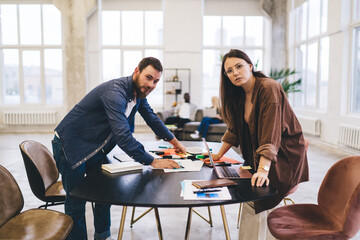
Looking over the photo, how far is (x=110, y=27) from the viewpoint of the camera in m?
9.88

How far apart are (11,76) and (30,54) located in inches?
38.0

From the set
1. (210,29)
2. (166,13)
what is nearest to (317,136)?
(210,29)

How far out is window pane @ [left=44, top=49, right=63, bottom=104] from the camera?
9820mm

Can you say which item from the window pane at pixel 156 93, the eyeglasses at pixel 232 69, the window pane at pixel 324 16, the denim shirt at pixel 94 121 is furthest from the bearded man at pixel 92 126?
the window pane at pixel 156 93

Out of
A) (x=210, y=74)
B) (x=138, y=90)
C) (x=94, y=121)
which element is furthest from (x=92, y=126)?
(x=210, y=74)

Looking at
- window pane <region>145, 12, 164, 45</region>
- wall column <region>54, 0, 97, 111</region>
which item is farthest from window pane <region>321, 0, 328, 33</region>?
wall column <region>54, 0, 97, 111</region>

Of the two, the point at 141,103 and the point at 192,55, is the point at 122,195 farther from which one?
the point at 192,55

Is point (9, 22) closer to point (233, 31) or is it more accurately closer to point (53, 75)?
point (53, 75)

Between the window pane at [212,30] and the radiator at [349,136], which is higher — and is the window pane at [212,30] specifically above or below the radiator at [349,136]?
above

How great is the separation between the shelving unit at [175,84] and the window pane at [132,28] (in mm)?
1539

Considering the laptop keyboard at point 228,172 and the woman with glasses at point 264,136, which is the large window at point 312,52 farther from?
the laptop keyboard at point 228,172

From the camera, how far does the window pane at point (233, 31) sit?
32.5 ft

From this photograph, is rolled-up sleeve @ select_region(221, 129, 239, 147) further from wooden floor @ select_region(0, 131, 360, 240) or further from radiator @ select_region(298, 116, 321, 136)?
radiator @ select_region(298, 116, 321, 136)

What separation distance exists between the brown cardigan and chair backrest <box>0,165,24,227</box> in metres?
1.43
